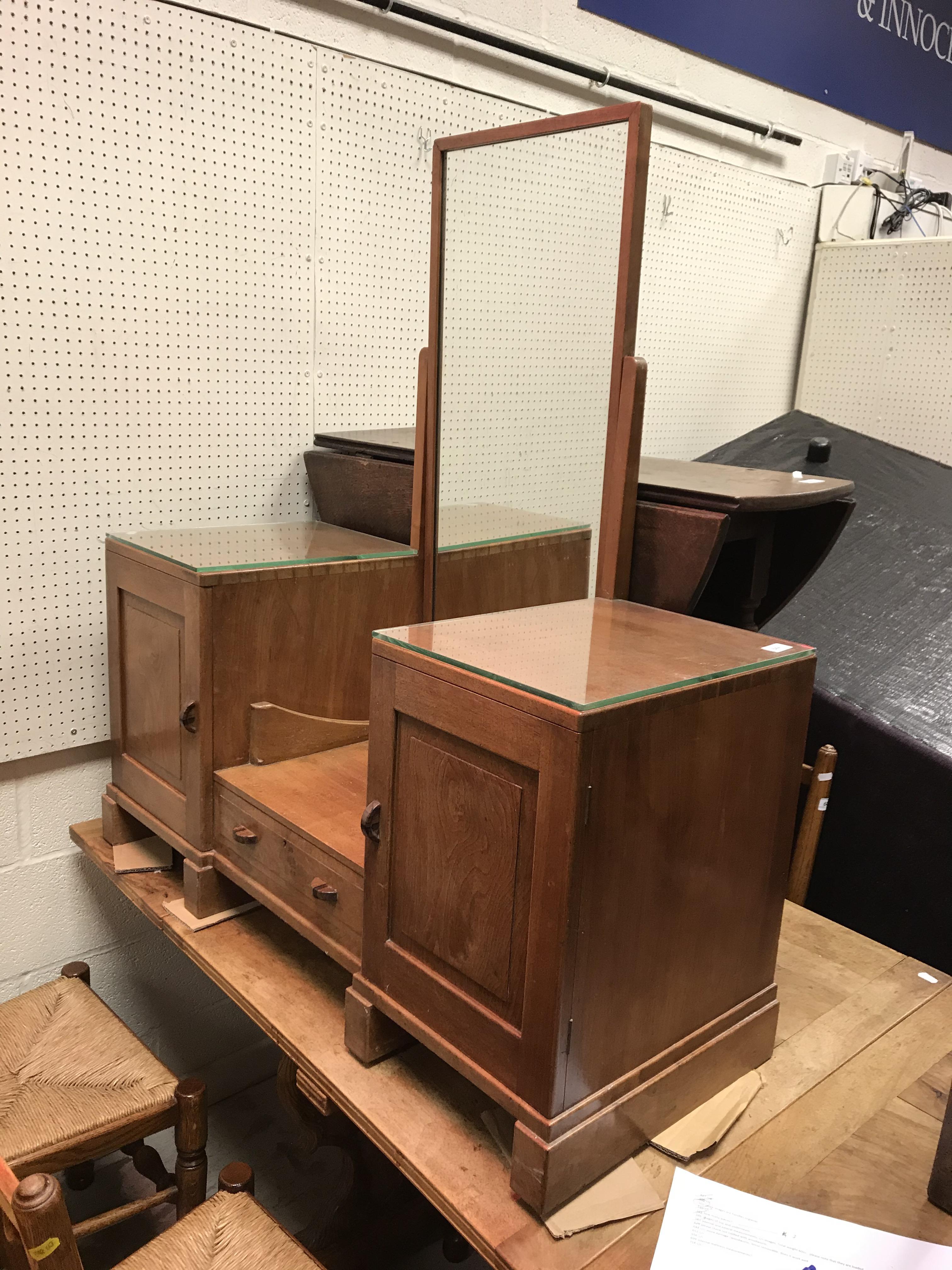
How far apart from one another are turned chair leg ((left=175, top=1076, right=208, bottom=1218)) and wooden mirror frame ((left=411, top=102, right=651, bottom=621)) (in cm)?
96

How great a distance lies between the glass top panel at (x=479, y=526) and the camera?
1566 millimetres

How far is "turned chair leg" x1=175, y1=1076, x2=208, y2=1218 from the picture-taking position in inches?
56.5

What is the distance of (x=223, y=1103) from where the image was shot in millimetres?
2127

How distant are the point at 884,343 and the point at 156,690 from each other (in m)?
2.39

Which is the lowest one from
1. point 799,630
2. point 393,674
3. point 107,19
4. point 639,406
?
point 799,630

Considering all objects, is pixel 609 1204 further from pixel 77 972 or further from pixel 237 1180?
pixel 77 972

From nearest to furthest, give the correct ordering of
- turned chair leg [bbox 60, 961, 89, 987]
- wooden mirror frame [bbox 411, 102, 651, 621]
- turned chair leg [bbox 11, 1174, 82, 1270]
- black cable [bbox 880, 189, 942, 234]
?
turned chair leg [bbox 11, 1174, 82, 1270] → wooden mirror frame [bbox 411, 102, 651, 621] → turned chair leg [bbox 60, 961, 89, 987] → black cable [bbox 880, 189, 942, 234]

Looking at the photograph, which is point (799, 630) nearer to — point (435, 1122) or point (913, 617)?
point (913, 617)

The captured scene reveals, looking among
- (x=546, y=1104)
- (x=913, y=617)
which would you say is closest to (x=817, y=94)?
(x=913, y=617)

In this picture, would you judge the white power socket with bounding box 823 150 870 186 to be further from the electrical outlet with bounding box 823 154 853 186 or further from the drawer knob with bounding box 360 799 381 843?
the drawer knob with bounding box 360 799 381 843

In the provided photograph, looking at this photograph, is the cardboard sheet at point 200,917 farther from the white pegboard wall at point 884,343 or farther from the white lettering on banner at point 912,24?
the white lettering on banner at point 912,24

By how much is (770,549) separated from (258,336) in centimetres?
103

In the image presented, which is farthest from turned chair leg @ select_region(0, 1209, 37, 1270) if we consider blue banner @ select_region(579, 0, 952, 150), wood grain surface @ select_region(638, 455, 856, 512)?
blue banner @ select_region(579, 0, 952, 150)

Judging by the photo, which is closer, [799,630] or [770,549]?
[770,549]
